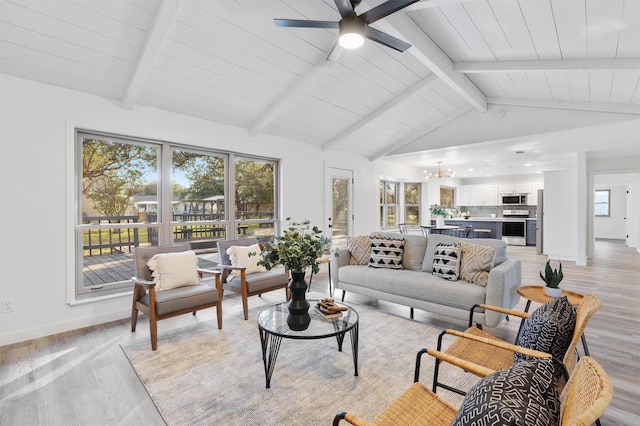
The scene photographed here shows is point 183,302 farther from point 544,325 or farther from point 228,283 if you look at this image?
point 544,325

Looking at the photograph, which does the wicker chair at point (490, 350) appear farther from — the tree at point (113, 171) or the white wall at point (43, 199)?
the tree at point (113, 171)

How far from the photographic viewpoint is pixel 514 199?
1009 centimetres

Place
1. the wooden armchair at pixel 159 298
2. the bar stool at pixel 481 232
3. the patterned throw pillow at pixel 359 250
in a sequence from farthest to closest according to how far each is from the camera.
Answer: the bar stool at pixel 481 232 → the patterned throw pillow at pixel 359 250 → the wooden armchair at pixel 159 298

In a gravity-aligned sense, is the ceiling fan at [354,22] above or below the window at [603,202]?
above

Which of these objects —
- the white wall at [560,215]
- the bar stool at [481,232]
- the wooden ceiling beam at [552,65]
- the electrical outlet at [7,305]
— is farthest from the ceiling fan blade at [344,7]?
the bar stool at [481,232]

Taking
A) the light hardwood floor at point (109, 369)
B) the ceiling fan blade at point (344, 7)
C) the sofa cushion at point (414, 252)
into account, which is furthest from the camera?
the sofa cushion at point (414, 252)

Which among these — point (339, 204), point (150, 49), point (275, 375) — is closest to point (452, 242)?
point (275, 375)

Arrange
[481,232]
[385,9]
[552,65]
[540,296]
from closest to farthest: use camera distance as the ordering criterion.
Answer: [385,9] < [540,296] < [552,65] < [481,232]

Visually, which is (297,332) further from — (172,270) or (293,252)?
(172,270)

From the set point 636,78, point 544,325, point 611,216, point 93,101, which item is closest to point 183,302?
point 93,101

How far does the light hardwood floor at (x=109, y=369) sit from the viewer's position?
1890 mm

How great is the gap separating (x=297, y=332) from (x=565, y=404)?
60.6 inches

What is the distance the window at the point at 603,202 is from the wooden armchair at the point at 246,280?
41.4 ft

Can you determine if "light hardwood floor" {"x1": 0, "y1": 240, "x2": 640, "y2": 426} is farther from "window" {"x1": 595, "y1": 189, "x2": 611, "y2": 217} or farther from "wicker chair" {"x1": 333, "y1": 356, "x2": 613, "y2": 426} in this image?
"window" {"x1": 595, "y1": 189, "x2": 611, "y2": 217}
